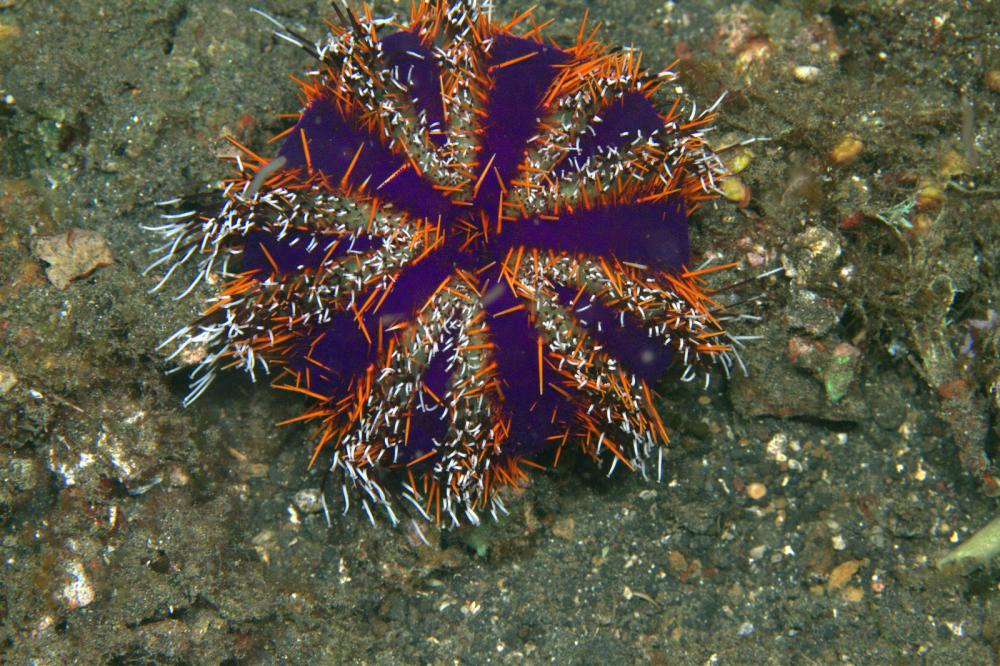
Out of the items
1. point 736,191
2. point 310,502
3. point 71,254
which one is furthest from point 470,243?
point 71,254

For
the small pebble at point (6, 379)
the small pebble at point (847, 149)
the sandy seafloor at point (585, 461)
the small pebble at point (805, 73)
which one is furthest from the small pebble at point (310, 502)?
the small pebble at point (805, 73)

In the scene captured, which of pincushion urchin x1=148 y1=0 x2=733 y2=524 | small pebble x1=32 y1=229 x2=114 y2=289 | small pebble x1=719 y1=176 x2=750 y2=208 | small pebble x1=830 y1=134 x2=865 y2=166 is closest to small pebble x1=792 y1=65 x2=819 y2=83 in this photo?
small pebble x1=830 y1=134 x2=865 y2=166

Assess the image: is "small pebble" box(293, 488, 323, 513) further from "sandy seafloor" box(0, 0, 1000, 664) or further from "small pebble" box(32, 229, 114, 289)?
"small pebble" box(32, 229, 114, 289)

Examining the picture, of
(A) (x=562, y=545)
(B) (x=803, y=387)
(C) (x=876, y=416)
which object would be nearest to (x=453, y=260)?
(A) (x=562, y=545)

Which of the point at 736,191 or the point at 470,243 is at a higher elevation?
the point at 736,191

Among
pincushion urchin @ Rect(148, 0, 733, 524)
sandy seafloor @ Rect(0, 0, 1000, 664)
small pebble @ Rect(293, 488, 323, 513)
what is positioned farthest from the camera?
small pebble @ Rect(293, 488, 323, 513)

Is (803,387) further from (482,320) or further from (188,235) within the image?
(188,235)

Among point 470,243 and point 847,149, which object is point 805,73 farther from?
point 470,243
